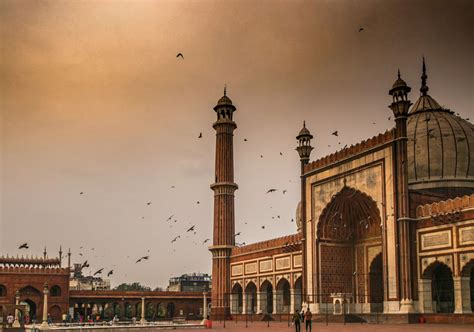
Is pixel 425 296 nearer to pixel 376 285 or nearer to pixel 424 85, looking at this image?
pixel 376 285

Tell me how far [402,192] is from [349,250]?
7.74m

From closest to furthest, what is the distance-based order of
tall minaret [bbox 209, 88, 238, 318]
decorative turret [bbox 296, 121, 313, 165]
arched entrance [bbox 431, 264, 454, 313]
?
arched entrance [bbox 431, 264, 454, 313] → decorative turret [bbox 296, 121, 313, 165] → tall minaret [bbox 209, 88, 238, 318]

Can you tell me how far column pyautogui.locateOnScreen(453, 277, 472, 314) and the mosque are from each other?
0.04 metres

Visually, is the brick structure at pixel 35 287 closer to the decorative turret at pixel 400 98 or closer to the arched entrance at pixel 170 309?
the arched entrance at pixel 170 309

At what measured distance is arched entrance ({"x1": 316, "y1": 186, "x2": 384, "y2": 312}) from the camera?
33.1 metres

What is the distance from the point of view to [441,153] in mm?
33844

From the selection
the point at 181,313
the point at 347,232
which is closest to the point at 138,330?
the point at 347,232

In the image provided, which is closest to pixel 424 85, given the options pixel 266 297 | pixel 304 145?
pixel 304 145

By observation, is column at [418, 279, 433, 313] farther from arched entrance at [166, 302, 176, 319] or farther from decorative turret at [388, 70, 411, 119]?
arched entrance at [166, 302, 176, 319]

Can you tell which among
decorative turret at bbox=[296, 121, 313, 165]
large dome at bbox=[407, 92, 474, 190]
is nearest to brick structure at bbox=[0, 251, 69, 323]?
decorative turret at bbox=[296, 121, 313, 165]

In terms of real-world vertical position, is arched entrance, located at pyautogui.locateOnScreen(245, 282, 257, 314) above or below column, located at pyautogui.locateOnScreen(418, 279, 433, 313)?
below

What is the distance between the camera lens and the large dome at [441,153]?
33.2 metres

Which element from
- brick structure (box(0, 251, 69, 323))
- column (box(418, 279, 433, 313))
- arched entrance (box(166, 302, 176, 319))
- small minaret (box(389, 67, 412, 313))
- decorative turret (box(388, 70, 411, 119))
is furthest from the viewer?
arched entrance (box(166, 302, 176, 319))

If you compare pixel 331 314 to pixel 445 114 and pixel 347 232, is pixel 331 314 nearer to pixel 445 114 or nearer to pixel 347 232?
pixel 347 232
